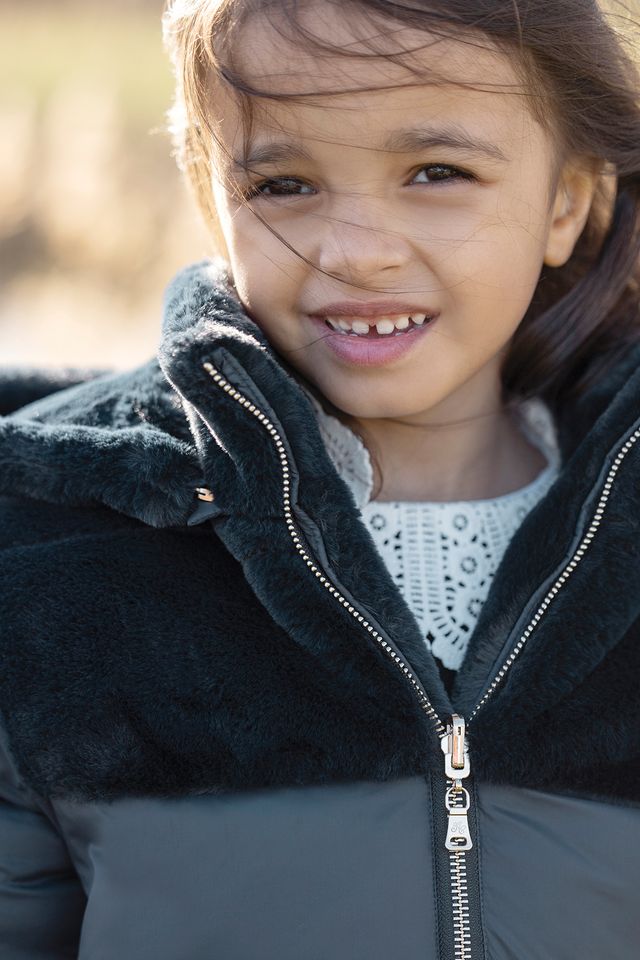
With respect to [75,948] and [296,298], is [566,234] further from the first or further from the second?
[75,948]

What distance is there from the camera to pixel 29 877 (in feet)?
4.91

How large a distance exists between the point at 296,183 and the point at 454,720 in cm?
70

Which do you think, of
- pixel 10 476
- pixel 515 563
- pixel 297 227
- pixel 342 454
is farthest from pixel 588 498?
pixel 10 476

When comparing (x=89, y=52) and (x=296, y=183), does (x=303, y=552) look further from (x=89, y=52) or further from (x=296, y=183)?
(x=89, y=52)

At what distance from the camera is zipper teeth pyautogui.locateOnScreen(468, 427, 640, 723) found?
4.73 ft

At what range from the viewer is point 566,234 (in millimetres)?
1750

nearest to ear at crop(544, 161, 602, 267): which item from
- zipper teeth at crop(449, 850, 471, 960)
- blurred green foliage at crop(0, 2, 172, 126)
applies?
zipper teeth at crop(449, 850, 471, 960)

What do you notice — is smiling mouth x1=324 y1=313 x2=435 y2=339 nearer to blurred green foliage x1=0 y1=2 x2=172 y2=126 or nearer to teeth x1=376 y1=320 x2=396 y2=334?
teeth x1=376 y1=320 x2=396 y2=334

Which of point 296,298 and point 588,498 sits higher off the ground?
point 296,298

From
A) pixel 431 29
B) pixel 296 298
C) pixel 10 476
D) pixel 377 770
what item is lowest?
pixel 377 770

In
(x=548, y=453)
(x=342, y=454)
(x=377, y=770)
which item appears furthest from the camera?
(x=548, y=453)

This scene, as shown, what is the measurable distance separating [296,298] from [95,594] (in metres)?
0.46

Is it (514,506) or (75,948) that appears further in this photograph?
(514,506)

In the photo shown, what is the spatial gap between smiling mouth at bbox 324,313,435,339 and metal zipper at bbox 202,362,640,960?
0.21 m
